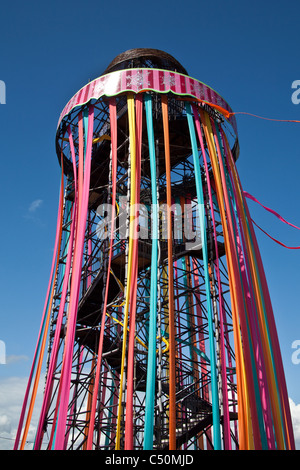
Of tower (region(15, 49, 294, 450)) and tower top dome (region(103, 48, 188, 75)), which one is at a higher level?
tower top dome (region(103, 48, 188, 75))

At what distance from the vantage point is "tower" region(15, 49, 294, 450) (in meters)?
14.8

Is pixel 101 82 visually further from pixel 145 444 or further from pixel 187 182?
pixel 145 444

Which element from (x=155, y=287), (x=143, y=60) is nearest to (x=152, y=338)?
(x=155, y=287)

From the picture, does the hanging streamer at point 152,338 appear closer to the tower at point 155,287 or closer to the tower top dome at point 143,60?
the tower at point 155,287

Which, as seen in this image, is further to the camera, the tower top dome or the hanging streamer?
the tower top dome

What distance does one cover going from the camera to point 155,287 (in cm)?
1544

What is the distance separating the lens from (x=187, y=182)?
943 inches

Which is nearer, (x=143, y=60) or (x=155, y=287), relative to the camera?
(x=155, y=287)

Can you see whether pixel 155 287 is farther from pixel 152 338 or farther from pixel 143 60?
pixel 143 60

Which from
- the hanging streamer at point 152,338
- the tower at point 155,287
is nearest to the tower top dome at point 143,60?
the tower at point 155,287

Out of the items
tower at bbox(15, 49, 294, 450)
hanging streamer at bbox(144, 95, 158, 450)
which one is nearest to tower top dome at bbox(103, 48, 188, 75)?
tower at bbox(15, 49, 294, 450)

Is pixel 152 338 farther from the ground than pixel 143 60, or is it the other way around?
pixel 143 60

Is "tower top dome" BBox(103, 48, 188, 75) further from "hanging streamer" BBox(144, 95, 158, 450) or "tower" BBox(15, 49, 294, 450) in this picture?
"hanging streamer" BBox(144, 95, 158, 450)
